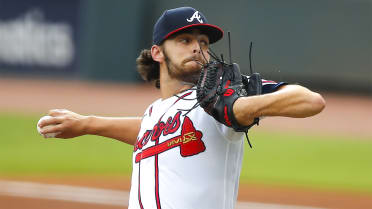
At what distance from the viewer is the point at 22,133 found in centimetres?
1290

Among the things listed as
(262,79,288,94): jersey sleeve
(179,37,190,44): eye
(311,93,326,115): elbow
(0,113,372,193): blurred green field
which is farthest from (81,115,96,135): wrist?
(0,113,372,193): blurred green field

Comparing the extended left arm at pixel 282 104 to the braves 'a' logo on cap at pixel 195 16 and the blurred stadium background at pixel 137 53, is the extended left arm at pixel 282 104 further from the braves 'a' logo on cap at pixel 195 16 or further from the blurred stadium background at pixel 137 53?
the blurred stadium background at pixel 137 53

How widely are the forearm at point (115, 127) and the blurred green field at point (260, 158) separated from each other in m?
5.85

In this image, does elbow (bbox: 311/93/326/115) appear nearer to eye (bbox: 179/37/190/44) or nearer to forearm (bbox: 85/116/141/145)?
eye (bbox: 179/37/190/44)

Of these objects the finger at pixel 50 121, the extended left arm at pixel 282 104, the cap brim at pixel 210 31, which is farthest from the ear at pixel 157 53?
the extended left arm at pixel 282 104

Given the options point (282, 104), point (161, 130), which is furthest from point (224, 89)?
point (161, 130)

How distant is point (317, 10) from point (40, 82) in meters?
8.98

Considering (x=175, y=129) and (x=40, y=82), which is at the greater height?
(x=175, y=129)

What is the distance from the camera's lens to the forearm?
375 cm

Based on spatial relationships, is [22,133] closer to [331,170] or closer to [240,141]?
[331,170]

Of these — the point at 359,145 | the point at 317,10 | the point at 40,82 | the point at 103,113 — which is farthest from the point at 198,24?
the point at 40,82

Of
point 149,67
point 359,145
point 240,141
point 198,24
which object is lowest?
point 359,145

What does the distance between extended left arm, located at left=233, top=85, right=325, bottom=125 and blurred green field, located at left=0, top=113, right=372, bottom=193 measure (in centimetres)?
687

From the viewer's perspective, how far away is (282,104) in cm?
252
